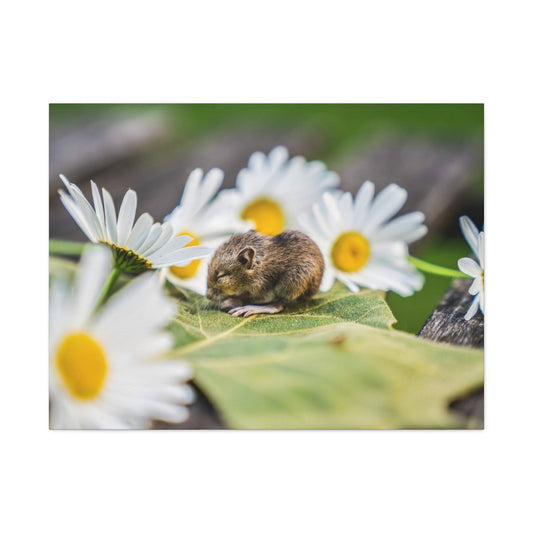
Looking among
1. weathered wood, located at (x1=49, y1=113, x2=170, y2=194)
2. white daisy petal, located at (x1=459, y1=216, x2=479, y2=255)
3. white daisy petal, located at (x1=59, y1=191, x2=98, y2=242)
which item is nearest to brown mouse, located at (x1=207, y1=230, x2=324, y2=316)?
white daisy petal, located at (x1=59, y1=191, x2=98, y2=242)

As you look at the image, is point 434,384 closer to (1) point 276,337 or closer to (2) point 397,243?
(1) point 276,337

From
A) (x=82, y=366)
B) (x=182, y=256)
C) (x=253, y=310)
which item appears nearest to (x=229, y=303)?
(x=253, y=310)

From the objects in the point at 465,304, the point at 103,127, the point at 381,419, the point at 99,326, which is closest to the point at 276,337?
the point at 381,419

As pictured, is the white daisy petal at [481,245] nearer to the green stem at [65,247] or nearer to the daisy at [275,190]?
the daisy at [275,190]

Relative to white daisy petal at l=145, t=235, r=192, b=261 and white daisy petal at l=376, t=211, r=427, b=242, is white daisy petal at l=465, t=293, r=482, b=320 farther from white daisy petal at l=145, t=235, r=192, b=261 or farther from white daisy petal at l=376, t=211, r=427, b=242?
white daisy petal at l=145, t=235, r=192, b=261

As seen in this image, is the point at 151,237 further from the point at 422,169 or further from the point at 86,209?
the point at 422,169

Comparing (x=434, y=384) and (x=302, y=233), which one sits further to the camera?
(x=302, y=233)

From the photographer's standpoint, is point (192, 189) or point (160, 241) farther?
point (192, 189)

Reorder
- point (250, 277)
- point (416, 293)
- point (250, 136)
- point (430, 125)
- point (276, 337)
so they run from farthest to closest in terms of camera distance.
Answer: point (250, 136)
point (430, 125)
point (416, 293)
point (250, 277)
point (276, 337)
